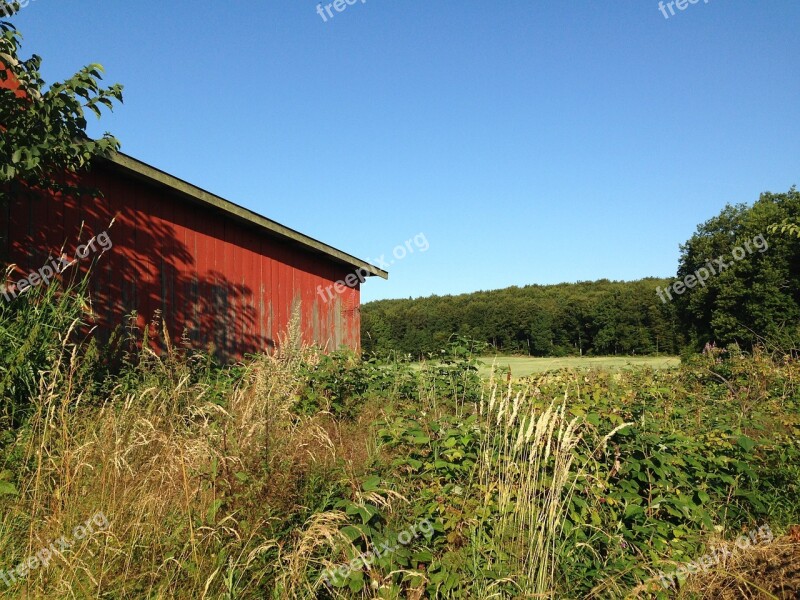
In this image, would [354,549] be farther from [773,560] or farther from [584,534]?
[773,560]

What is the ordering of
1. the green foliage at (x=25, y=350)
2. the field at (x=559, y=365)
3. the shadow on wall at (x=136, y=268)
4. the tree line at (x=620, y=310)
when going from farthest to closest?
1. the tree line at (x=620, y=310)
2. the shadow on wall at (x=136, y=268)
3. the field at (x=559, y=365)
4. the green foliage at (x=25, y=350)

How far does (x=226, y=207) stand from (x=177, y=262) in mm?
1259

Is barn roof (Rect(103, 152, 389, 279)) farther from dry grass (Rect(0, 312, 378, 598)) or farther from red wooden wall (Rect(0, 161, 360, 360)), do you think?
dry grass (Rect(0, 312, 378, 598))

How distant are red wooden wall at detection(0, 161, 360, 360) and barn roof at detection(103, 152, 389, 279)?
16 centimetres

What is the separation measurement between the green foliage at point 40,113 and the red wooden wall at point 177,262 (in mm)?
1085

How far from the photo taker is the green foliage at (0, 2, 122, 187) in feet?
18.1

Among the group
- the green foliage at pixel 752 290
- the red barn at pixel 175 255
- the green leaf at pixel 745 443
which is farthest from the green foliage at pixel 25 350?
the green foliage at pixel 752 290

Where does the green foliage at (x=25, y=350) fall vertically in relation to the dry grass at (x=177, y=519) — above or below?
above

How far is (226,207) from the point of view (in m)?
9.44

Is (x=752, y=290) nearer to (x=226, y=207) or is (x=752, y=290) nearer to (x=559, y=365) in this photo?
(x=559, y=365)

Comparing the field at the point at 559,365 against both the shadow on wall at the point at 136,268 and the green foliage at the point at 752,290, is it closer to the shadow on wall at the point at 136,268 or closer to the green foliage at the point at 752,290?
the shadow on wall at the point at 136,268

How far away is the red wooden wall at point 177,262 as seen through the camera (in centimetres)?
746

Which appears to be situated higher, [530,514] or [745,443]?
[745,443]

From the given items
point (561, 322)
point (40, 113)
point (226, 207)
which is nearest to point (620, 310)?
point (561, 322)
